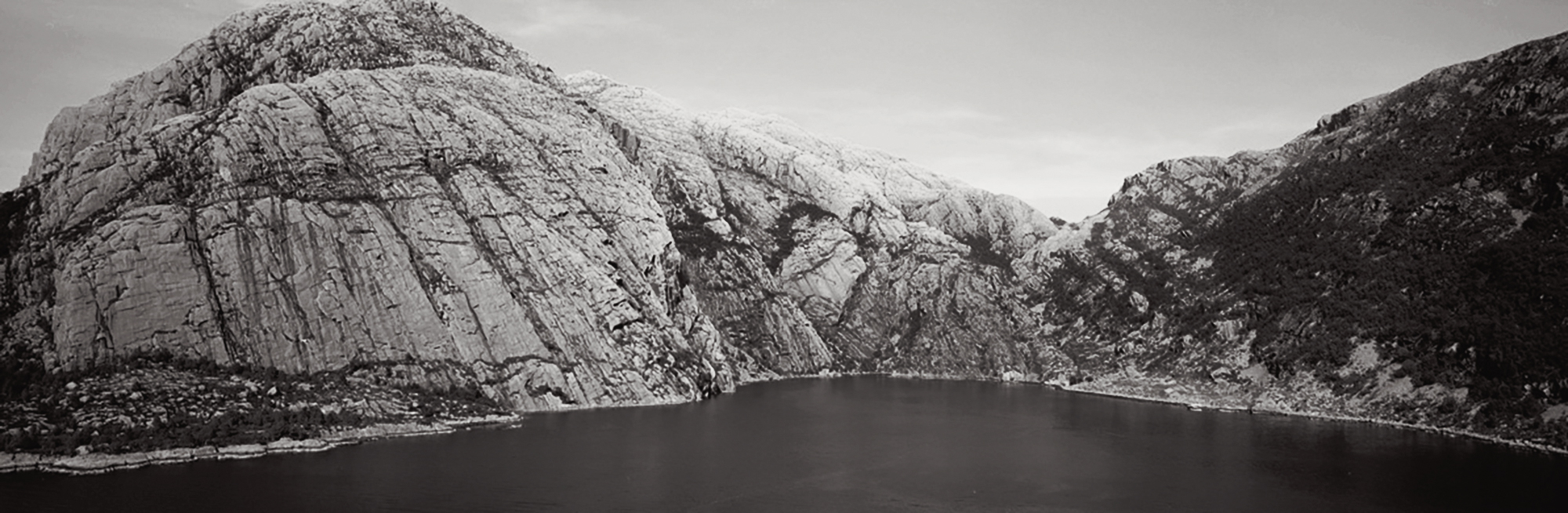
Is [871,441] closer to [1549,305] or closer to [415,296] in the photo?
[415,296]

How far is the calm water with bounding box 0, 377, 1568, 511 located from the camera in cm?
6675

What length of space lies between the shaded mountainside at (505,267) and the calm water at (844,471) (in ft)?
33.2

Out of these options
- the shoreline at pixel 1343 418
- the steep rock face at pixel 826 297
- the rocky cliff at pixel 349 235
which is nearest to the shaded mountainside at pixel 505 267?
the rocky cliff at pixel 349 235

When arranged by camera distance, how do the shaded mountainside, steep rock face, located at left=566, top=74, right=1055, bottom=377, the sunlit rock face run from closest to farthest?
the shaded mountainside
the sunlit rock face
steep rock face, located at left=566, top=74, right=1055, bottom=377

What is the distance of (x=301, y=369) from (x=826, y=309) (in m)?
111

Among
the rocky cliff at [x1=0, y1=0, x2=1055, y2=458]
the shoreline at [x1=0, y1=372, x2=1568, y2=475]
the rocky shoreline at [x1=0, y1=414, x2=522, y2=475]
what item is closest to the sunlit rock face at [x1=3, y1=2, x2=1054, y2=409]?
the rocky cliff at [x1=0, y1=0, x2=1055, y2=458]

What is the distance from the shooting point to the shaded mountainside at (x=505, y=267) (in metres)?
94.4

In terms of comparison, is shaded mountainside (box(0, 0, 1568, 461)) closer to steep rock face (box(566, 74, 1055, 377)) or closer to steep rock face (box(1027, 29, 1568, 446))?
steep rock face (box(1027, 29, 1568, 446))

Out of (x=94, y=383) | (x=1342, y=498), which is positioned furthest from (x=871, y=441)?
(x=94, y=383)

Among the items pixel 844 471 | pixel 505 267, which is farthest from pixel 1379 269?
pixel 505 267

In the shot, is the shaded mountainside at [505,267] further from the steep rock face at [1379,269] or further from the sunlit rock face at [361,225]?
the steep rock face at [1379,269]

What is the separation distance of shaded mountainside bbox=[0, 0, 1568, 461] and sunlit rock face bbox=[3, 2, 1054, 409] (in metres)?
0.36

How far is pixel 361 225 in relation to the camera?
109750 millimetres

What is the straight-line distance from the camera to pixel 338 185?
112 metres
